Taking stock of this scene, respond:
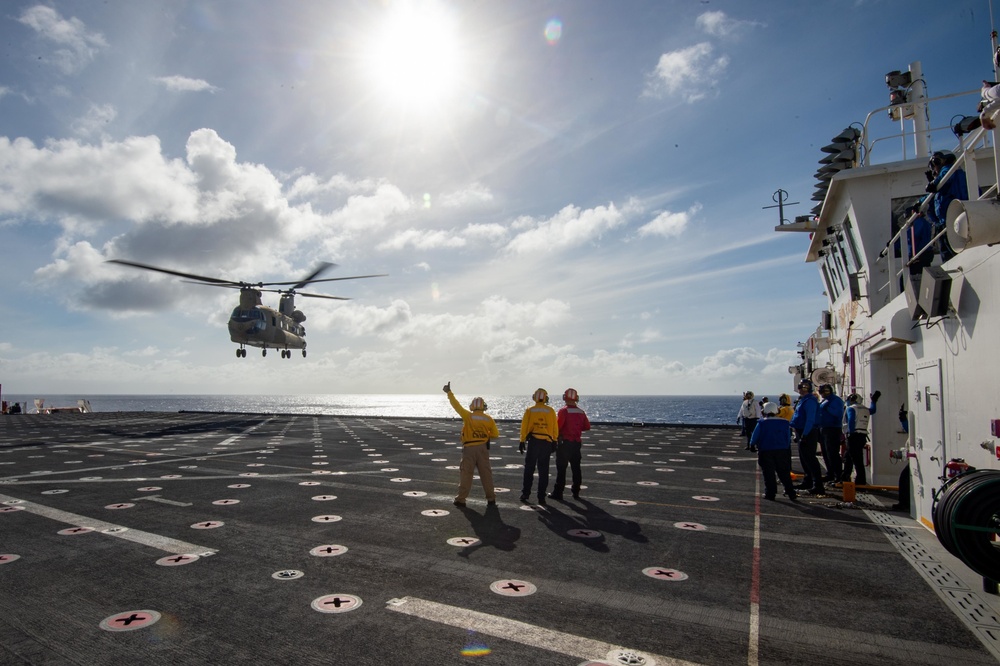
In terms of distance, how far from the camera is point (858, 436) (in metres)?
11.4

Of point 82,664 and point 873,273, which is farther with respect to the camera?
point 873,273

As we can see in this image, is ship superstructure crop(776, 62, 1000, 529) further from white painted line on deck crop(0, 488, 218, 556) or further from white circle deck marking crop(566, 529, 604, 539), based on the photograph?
white painted line on deck crop(0, 488, 218, 556)

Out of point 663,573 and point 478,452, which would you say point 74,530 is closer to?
point 478,452

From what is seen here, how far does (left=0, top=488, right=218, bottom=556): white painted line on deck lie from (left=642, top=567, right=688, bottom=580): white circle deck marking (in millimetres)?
4985

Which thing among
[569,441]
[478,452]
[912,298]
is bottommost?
[478,452]

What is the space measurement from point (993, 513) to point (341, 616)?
5.59 m

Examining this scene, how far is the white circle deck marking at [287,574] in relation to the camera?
5598mm

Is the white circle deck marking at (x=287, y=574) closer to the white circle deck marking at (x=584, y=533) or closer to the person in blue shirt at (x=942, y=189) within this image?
the white circle deck marking at (x=584, y=533)

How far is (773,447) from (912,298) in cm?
370

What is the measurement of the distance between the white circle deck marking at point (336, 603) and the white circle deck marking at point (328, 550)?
1.40 metres

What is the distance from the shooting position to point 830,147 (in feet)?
49.7

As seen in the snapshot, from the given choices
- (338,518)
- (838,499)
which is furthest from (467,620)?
(838,499)

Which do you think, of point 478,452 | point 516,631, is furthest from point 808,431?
point 516,631

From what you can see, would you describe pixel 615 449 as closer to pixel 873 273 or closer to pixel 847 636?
pixel 873 273
